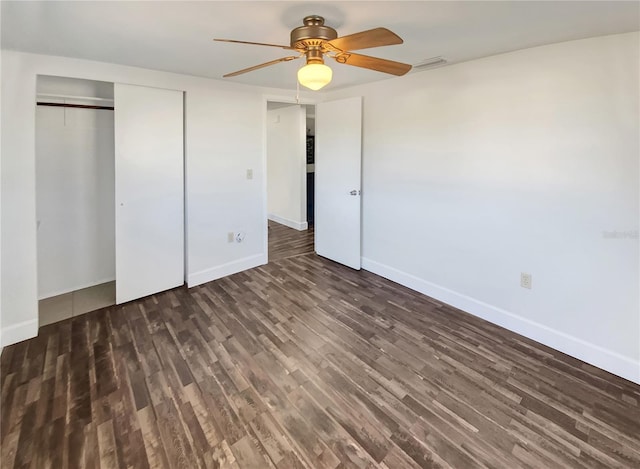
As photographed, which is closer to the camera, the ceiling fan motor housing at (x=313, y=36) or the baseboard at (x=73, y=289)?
the ceiling fan motor housing at (x=313, y=36)

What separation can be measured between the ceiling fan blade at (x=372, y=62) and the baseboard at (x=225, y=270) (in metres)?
2.69

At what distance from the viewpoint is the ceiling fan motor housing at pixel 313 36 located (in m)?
1.80

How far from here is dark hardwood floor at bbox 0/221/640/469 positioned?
1.66 metres

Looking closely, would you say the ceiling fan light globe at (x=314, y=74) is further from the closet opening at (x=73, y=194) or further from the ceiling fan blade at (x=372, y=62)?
the closet opening at (x=73, y=194)

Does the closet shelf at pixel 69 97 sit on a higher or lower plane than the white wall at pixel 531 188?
higher

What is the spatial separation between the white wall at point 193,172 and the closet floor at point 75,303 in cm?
34

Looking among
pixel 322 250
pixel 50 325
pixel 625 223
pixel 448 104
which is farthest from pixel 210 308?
pixel 625 223

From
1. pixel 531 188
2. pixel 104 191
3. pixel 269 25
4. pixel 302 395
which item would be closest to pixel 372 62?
pixel 269 25

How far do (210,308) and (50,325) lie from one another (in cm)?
128

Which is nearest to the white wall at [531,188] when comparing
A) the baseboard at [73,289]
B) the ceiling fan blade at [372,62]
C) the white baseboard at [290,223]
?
the ceiling fan blade at [372,62]

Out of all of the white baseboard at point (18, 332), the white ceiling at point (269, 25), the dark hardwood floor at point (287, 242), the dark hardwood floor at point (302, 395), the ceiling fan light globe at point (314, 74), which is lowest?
the dark hardwood floor at point (302, 395)

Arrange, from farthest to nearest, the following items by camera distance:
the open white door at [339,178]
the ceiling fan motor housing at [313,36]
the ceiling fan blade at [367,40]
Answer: the open white door at [339,178]
the ceiling fan motor housing at [313,36]
the ceiling fan blade at [367,40]

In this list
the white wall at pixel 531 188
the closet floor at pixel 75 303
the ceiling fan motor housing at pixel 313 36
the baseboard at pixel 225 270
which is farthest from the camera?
the baseboard at pixel 225 270

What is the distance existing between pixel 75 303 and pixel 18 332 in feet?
2.19
